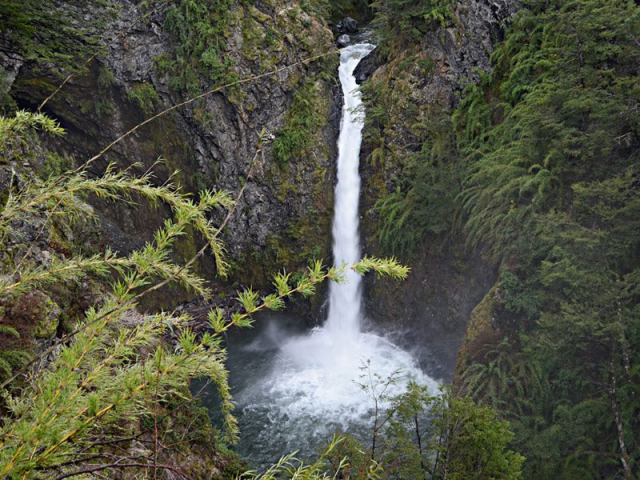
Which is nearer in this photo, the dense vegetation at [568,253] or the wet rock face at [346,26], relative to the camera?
the dense vegetation at [568,253]

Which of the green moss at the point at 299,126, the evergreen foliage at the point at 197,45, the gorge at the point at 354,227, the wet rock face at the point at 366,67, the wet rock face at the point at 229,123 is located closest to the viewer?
the gorge at the point at 354,227

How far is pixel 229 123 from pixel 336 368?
959 centimetres

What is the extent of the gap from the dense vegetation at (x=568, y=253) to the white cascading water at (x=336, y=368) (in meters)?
2.58

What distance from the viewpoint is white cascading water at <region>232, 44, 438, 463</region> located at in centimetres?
1052

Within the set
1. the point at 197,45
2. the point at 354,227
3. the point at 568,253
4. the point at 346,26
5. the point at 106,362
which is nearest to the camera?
the point at 106,362

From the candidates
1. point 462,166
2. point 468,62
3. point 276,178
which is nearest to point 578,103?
point 462,166

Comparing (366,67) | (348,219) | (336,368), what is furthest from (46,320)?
(366,67)

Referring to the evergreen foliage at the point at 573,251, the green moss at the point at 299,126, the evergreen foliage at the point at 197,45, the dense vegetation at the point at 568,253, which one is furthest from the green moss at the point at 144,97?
the evergreen foliage at the point at 573,251

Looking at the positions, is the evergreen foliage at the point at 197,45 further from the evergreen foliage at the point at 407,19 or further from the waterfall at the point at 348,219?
the evergreen foliage at the point at 407,19

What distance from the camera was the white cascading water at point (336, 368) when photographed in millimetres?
10523

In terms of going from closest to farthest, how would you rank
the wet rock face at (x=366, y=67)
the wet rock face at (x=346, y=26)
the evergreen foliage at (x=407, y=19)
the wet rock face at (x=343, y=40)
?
the evergreen foliage at (x=407, y=19) → the wet rock face at (x=366, y=67) → the wet rock face at (x=343, y=40) → the wet rock face at (x=346, y=26)

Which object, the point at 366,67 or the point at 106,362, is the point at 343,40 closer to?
the point at 366,67

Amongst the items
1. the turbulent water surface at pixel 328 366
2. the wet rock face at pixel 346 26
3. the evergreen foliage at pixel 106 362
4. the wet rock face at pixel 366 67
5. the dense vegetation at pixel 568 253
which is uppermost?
the wet rock face at pixel 346 26

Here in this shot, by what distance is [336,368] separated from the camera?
13227 mm
